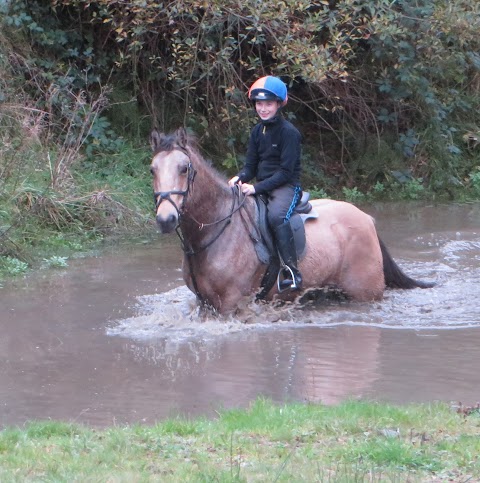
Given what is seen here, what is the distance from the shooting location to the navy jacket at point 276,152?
923 centimetres

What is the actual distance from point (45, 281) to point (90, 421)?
4.85m

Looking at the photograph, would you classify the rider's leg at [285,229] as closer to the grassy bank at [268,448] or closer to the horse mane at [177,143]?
the horse mane at [177,143]

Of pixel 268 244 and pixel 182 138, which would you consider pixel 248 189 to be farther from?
pixel 182 138

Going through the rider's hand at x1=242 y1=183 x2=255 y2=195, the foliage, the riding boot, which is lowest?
the foliage

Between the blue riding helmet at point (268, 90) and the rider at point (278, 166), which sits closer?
the blue riding helmet at point (268, 90)

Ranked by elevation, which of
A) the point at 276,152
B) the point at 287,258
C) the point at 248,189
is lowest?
the point at 287,258

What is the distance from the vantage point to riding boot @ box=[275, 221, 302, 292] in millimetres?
9273

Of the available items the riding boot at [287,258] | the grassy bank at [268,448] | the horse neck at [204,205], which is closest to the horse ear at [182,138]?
the horse neck at [204,205]

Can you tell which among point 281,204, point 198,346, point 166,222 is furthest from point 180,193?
point 198,346

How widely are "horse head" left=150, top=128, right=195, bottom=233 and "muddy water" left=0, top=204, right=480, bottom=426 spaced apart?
3.82 feet

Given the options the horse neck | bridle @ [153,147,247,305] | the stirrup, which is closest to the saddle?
the stirrup

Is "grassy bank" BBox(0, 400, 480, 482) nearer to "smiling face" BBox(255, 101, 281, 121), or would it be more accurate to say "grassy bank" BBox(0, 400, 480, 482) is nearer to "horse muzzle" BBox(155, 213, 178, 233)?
"horse muzzle" BBox(155, 213, 178, 233)

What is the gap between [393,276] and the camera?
10625 millimetres

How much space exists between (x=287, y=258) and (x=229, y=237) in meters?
0.59
